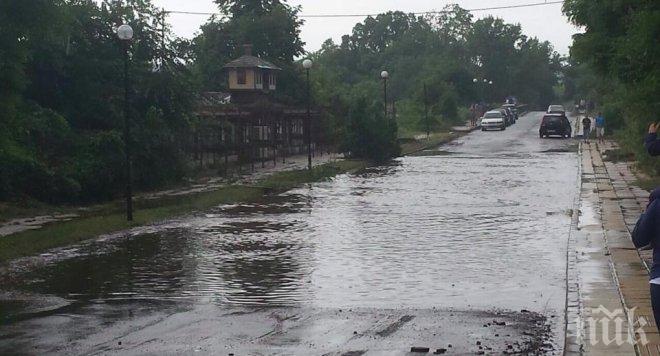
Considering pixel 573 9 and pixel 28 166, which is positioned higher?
pixel 573 9

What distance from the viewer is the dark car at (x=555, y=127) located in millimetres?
63312

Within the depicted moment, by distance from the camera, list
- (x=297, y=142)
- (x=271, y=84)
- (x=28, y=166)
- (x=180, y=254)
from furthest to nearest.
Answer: (x=271, y=84) → (x=297, y=142) → (x=28, y=166) → (x=180, y=254)

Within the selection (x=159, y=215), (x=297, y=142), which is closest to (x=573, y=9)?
(x=159, y=215)

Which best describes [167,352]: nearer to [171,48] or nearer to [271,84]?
[171,48]

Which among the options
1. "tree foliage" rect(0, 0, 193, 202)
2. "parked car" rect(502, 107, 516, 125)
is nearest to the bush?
"tree foliage" rect(0, 0, 193, 202)

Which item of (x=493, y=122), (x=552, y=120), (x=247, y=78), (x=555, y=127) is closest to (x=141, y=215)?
(x=247, y=78)

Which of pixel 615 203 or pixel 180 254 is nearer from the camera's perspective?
pixel 180 254

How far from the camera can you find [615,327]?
33.1ft

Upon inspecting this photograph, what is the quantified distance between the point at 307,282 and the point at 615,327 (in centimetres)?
502

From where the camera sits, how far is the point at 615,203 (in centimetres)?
2375

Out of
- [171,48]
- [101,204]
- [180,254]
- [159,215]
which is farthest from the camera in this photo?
[171,48]

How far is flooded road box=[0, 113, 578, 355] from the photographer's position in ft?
33.5

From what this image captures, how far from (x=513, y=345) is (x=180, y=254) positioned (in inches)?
340

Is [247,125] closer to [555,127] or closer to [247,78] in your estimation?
[247,78]
